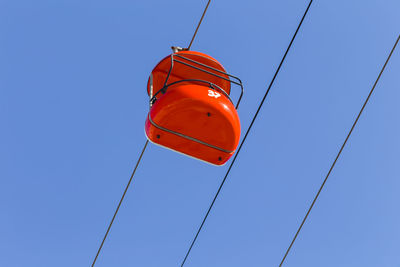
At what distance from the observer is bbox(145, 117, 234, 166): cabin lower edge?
3.10 metres

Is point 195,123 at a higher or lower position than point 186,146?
higher

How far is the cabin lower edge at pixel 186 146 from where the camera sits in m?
3.10

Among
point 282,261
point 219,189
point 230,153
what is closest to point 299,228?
point 282,261

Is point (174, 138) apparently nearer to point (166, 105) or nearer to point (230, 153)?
point (166, 105)

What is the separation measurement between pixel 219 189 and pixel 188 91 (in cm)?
180

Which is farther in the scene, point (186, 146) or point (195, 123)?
point (186, 146)

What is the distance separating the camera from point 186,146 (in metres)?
3.15

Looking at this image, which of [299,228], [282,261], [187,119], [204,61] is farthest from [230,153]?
[282,261]

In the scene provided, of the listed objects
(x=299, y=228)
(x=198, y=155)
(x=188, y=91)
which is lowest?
(x=299, y=228)

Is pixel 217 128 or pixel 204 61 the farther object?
pixel 204 61

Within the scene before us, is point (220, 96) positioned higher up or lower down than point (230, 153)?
higher up

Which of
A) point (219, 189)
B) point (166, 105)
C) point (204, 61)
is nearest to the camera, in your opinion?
point (166, 105)

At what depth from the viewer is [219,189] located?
454 centimetres

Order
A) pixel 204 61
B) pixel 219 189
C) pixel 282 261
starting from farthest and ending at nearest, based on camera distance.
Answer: pixel 282 261, pixel 219 189, pixel 204 61
